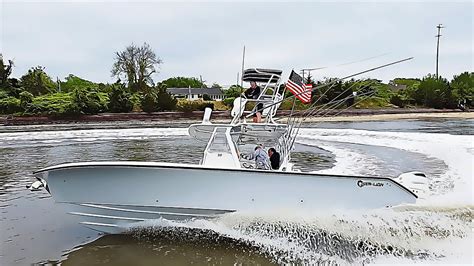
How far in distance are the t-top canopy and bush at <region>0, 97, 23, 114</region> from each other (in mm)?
43980

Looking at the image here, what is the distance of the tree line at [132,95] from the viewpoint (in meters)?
46.4

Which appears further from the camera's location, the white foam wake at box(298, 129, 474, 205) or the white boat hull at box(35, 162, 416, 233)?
the white foam wake at box(298, 129, 474, 205)

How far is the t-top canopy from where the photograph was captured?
8688 mm

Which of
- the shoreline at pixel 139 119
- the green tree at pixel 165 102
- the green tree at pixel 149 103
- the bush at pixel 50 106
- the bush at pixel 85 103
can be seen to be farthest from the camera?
the green tree at pixel 165 102

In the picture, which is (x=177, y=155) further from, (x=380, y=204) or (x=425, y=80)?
(x=425, y=80)

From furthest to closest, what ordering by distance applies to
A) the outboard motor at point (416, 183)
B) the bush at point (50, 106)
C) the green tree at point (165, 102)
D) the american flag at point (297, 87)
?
the green tree at point (165, 102) < the bush at point (50, 106) < the american flag at point (297, 87) < the outboard motor at point (416, 183)

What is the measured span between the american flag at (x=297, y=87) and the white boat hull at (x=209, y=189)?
6.67ft

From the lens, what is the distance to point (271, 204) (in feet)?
21.6

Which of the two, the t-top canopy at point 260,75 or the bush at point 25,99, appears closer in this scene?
the t-top canopy at point 260,75

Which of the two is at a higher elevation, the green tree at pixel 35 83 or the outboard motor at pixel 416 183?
the green tree at pixel 35 83

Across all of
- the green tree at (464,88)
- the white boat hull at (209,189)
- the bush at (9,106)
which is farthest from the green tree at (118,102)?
the green tree at (464,88)

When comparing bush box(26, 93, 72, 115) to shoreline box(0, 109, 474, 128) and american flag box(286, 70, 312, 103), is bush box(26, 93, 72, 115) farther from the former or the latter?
american flag box(286, 70, 312, 103)

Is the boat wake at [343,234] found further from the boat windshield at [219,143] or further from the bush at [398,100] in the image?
the bush at [398,100]

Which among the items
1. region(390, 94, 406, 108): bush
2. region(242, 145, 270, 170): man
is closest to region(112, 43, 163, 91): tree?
region(390, 94, 406, 108): bush
